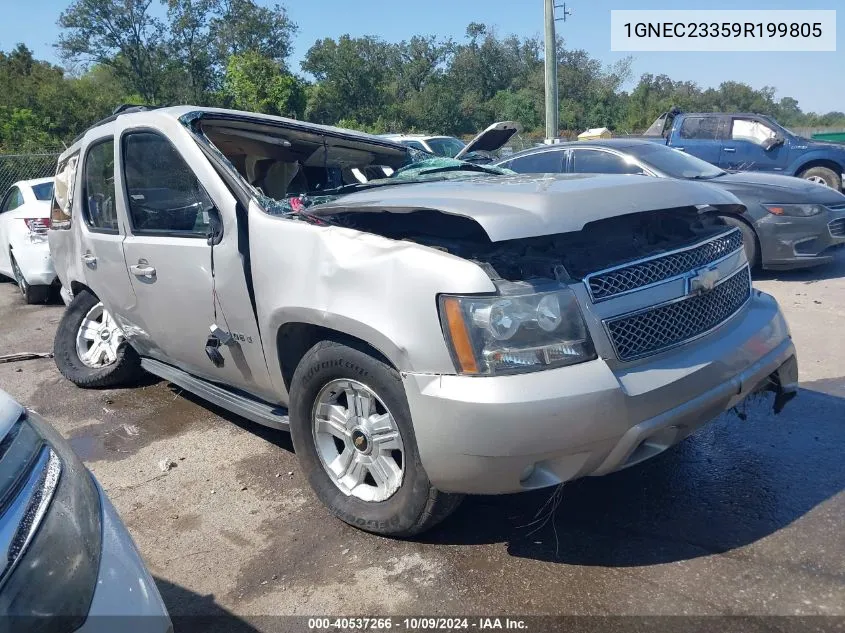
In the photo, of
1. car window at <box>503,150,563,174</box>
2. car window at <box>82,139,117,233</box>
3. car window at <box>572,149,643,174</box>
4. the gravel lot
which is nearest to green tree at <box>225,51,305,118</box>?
car window at <box>503,150,563,174</box>

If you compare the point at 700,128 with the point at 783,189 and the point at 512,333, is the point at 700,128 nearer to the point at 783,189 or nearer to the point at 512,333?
the point at 783,189

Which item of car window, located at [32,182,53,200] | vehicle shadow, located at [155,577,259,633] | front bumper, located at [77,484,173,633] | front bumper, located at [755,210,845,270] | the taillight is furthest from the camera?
car window, located at [32,182,53,200]

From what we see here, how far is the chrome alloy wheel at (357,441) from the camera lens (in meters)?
2.84

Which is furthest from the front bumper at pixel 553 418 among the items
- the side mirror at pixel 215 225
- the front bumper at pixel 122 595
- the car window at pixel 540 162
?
the car window at pixel 540 162

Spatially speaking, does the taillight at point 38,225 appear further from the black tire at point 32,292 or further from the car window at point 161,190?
the car window at point 161,190

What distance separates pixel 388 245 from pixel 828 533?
2128 millimetres

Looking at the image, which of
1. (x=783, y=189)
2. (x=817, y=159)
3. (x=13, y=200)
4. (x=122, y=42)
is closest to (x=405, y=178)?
(x=783, y=189)

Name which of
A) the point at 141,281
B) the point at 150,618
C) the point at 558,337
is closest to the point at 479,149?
the point at 141,281

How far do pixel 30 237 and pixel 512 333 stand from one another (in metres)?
7.79

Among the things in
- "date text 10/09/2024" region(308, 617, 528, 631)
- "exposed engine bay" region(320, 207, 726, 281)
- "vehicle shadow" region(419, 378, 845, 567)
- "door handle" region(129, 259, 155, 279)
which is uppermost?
"exposed engine bay" region(320, 207, 726, 281)

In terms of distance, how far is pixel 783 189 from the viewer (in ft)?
24.4

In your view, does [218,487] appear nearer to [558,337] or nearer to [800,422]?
[558,337]

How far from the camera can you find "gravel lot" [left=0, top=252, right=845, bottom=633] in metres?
2.58

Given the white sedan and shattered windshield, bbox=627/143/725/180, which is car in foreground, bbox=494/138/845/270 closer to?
shattered windshield, bbox=627/143/725/180
